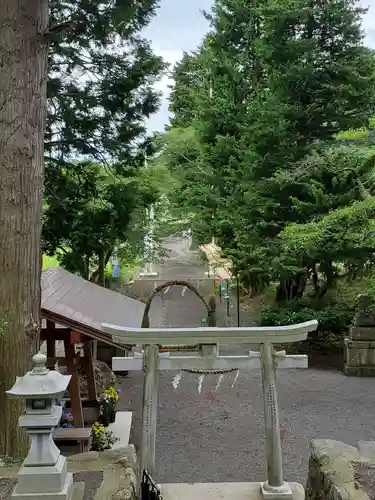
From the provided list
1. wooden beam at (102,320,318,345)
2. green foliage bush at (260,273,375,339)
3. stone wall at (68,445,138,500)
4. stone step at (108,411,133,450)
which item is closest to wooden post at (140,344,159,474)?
wooden beam at (102,320,318,345)

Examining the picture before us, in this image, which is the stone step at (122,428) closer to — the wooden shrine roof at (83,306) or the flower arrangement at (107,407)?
the flower arrangement at (107,407)

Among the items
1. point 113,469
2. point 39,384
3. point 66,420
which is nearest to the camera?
Answer: point 39,384

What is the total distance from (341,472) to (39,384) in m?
2.22

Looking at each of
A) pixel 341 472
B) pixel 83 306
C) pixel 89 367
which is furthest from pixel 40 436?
pixel 89 367

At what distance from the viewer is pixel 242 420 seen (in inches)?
298

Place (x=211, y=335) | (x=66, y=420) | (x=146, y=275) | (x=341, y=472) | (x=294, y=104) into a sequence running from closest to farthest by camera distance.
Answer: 1. (x=341, y=472)
2. (x=211, y=335)
3. (x=66, y=420)
4. (x=294, y=104)
5. (x=146, y=275)

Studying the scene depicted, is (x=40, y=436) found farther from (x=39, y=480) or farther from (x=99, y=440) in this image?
(x=99, y=440)

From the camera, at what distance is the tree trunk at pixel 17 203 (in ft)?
14.8

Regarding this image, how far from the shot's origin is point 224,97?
14195mm

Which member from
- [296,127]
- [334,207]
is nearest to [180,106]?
[296,127]

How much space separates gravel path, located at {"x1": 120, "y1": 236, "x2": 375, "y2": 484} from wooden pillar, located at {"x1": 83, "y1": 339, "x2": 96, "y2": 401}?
0.91 m

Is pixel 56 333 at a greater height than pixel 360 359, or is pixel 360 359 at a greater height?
pixel 56 333

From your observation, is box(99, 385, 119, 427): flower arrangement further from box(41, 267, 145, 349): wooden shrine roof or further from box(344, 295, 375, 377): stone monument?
box(344, 295, 375, 377): stone monument

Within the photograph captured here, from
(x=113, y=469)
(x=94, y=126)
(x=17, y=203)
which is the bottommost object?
(x=113, y=469)
